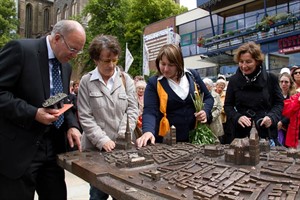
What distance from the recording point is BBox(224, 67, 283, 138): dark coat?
10.3 feet

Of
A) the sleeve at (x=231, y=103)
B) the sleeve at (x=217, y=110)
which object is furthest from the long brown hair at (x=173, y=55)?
the sleeve at (x=217, y=110)

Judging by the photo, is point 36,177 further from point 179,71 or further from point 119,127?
point 179,71

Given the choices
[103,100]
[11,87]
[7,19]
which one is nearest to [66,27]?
[11,87]

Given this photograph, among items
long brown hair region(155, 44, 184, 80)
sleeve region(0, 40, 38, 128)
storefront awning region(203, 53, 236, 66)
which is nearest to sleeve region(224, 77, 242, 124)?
long brown hair region(155, 44, 184, 80)

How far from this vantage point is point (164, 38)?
2519 centimetres

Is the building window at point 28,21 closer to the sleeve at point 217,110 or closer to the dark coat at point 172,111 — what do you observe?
the sleeve at point 217,110

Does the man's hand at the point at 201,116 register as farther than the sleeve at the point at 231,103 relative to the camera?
No

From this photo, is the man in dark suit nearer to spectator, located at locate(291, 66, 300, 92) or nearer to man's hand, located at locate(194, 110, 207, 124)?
man's hand, located at locate(194, 110, 207, 124)

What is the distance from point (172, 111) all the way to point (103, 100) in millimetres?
675

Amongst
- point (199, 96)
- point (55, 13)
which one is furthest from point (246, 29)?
point (55, 13)

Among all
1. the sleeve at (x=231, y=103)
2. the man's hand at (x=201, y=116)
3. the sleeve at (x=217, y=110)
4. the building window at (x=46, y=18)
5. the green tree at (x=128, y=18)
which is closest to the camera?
the man's hand at (x=201, y=116)

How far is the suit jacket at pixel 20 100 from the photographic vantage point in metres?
2.31

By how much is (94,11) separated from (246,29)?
17210mm

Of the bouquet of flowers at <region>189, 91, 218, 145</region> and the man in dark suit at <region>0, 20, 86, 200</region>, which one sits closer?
the man in dark suit at <region>0, 20, 86, 200</region>
